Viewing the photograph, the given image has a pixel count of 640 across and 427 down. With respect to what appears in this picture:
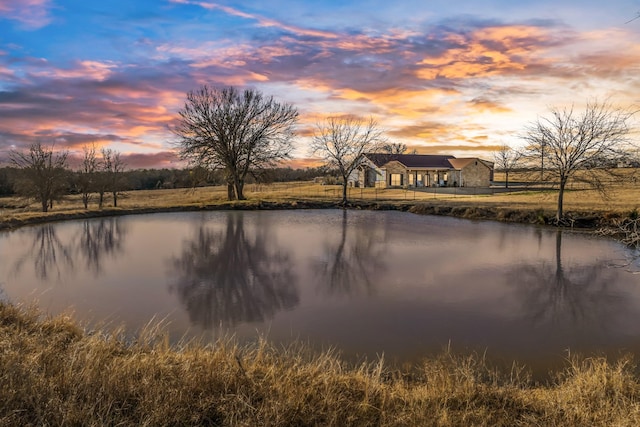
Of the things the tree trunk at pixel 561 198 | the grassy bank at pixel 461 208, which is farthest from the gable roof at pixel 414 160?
the tree trunk at pixel 561 198

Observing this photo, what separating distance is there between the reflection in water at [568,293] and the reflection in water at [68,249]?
425 inches

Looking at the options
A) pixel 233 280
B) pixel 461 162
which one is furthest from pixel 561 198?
pixel 461 162

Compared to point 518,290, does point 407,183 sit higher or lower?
higher

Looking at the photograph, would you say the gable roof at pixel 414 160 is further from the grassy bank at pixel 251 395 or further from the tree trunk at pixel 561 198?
the grassy bank at pixel 251 395

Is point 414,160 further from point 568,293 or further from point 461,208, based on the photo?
point 568,293

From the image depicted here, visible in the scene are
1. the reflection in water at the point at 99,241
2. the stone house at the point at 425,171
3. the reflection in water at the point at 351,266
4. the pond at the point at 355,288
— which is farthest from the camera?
the stone house at the point at 425,171

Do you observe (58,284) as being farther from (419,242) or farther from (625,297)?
(625,297)

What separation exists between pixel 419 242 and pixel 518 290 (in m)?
6.19

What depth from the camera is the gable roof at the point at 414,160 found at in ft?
148

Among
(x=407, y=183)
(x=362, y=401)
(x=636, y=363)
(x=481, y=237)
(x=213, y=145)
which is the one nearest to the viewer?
(x=362, y=401)

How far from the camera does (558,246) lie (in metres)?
15.5

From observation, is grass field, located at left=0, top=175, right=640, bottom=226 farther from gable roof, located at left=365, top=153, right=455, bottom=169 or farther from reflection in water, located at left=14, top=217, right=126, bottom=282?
reflection in water, located at left=14, top=217, right=126, bottom=282

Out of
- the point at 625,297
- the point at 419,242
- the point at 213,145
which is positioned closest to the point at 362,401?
the point at 625,297

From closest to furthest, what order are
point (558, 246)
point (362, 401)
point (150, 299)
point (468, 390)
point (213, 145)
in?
point (362, 401) < point (468, 390) < point (150, 299) < point (558, 246) < point (213, 145)
